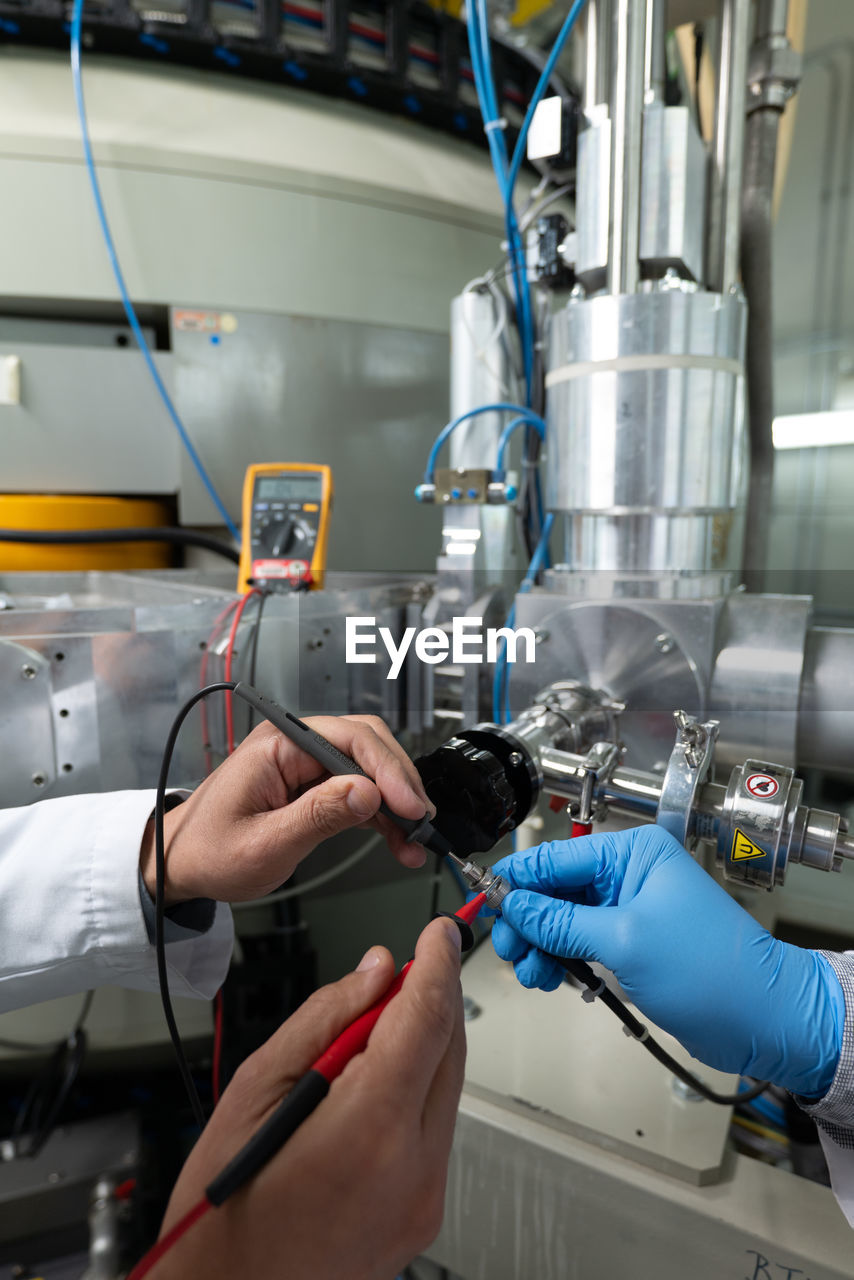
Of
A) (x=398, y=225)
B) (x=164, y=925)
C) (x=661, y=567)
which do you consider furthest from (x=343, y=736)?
(x=398, y=225)

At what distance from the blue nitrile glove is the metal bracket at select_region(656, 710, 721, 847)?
2 cm

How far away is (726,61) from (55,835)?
0.96 metres

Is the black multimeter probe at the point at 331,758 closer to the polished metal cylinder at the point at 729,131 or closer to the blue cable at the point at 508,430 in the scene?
the blue cable at the point at 508,430

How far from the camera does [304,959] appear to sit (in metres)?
1.13

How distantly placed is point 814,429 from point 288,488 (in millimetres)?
1711

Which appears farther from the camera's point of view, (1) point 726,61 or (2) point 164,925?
(1) point 726,61

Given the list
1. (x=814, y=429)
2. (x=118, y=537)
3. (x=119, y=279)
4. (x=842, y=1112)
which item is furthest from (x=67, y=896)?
(x=814, y=429)

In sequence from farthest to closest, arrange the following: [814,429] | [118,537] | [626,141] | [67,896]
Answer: [814,429] → [118,537] → [626,141] → [67,896]

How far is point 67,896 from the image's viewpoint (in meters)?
0.55

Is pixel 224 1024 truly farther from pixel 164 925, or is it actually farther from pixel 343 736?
pixel 343 736

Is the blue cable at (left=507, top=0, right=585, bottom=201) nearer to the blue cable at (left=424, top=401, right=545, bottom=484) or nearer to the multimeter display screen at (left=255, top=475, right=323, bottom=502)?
the blue cable at (left=424, top=401, right=545, bottom=484)

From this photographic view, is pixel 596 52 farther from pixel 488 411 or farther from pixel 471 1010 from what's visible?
pixel 471 1010

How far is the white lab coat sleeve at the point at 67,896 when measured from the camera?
0.54 m

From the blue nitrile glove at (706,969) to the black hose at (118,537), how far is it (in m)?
0.96
